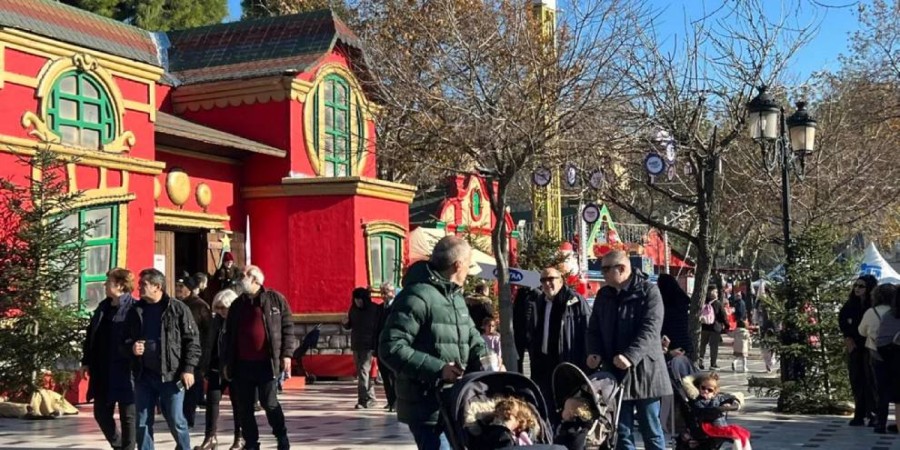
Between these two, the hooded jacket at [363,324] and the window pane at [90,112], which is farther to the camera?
the window pane at [90,112]

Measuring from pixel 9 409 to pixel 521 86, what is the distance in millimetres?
8179

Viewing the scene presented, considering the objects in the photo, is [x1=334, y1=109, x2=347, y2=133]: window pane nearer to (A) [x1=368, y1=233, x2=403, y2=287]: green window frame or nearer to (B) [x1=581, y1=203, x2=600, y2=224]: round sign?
(A) [x1=368, y1=233, x2=403, y2=287]: green window frame

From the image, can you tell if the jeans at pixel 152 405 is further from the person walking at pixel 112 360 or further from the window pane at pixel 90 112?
the window pane at pixel 90 112

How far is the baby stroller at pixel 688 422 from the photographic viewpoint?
29.6ft

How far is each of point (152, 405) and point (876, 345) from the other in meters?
7.31

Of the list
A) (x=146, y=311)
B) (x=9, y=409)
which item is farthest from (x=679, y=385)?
(x=9, y=409)

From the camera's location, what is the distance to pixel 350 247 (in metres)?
21.0

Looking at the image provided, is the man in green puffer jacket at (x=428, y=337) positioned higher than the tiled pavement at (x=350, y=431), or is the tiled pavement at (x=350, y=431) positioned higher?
the man in green puffer jacket at (x=428, y=337)

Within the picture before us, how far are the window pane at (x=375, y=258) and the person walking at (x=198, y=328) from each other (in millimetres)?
7780

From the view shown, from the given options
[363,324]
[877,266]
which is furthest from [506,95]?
[877,266]

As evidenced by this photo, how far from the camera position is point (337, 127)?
878 inches

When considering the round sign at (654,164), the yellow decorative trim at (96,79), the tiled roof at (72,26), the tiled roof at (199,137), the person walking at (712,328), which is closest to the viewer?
the yellow decorative trim at (96,79)

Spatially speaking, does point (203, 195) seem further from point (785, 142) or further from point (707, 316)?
point (707, 316)

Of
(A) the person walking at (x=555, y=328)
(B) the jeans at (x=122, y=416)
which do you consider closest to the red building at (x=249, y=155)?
(B) the jeans at (x=122, y=416)
